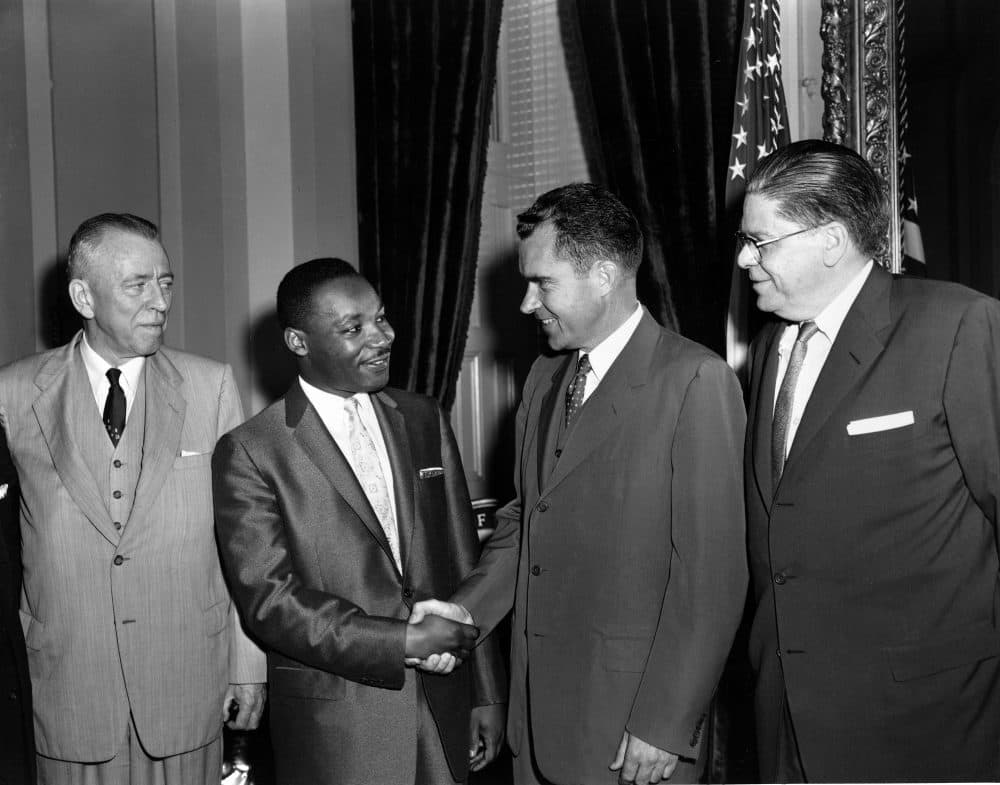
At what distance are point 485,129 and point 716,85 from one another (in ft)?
4.05

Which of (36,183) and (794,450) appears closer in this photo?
(794,450)

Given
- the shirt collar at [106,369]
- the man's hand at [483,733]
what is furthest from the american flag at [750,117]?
the shirt collar at [106,369]

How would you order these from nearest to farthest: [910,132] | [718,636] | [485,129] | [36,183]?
[718,636], [910,132], [36,183], [485,129]

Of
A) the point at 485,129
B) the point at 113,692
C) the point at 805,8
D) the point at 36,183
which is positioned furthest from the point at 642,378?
the point at 36,183

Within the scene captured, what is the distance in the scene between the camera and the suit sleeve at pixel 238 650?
8.75 feet

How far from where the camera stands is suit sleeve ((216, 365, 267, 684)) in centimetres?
267

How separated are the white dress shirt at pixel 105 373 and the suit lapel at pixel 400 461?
63 cm

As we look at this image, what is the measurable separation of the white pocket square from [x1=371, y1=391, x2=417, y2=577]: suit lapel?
3.39 ft

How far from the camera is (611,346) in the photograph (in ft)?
7.62

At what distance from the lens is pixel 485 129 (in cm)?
438

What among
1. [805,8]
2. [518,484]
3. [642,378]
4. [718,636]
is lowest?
[718,636]

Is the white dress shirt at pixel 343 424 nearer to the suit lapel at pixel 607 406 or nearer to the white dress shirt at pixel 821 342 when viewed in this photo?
the suit lapel at pixel 607 406

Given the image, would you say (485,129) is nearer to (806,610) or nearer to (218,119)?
(218,119)

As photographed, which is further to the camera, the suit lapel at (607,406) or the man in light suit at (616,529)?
the suit lapel at (607,406)
